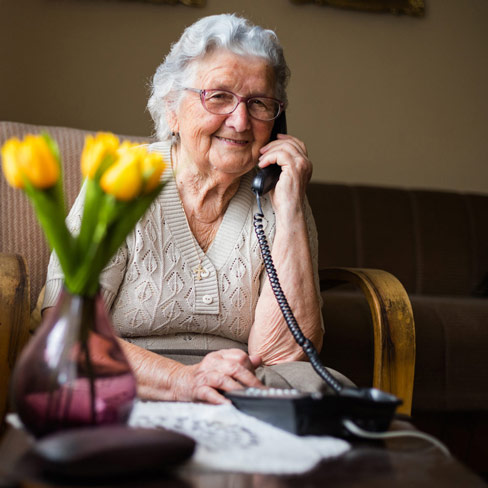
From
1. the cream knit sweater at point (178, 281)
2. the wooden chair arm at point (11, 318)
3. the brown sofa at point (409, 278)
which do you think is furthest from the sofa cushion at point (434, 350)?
the wooden chair arm at point (11, 318)

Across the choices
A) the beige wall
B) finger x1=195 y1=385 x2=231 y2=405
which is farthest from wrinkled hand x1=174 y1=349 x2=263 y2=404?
the beige wall

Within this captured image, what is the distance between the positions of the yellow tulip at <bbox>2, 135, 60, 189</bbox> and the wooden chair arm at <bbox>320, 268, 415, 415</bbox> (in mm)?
918

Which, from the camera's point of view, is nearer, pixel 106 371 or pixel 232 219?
pixel 106 371

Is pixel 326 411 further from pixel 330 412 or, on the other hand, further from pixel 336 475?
pixel 336 475

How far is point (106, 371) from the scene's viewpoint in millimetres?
674

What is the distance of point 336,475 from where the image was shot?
0.63m

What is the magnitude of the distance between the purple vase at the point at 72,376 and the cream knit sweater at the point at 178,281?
27.0 inches

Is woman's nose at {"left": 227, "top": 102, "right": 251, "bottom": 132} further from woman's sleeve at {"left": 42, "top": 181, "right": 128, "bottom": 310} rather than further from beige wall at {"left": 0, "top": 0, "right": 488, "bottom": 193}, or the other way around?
beige wall at {"left": 0, "top": 0, "right": 488, "bottom": 193}

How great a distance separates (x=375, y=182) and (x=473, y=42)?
3.00ft

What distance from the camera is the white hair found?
57.4 inches

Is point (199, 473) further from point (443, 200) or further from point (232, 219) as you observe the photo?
point (443, 200)

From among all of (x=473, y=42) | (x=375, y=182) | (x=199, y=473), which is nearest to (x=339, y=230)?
(x=375, y=182)

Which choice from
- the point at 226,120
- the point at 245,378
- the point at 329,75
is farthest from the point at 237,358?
the point at 329,75

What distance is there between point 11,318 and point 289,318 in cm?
50
